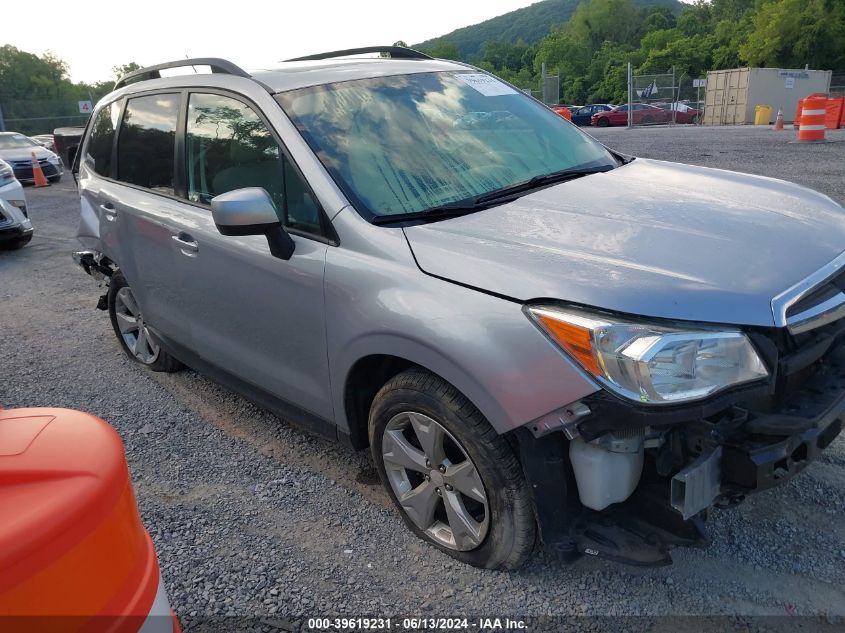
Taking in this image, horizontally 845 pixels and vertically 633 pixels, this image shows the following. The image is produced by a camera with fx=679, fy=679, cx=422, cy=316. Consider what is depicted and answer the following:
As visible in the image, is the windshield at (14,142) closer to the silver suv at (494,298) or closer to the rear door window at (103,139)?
the rear door window at (103,139)

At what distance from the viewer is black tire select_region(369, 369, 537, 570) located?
87.2 inches

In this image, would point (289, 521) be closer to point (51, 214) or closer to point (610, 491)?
point (610, 491)

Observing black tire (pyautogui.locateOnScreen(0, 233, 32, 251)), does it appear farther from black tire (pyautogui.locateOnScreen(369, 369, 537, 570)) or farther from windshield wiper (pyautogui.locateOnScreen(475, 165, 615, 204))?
black tire (pyautogui.locateOnScreen(369, 369, 537, 570))

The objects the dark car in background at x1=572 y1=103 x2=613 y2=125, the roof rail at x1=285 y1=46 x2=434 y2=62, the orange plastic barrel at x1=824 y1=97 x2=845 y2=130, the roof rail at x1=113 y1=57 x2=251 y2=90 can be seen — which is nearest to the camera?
the roof rail at x1=113 y1=57 x2=251 y2=90

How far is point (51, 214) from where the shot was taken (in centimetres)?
1246

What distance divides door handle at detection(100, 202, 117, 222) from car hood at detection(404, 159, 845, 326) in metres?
2.43

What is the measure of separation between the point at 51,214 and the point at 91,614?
43.2ft

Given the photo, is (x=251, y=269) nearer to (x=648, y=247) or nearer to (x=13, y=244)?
(x=648, y=247)

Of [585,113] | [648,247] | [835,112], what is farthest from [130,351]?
[585,113]

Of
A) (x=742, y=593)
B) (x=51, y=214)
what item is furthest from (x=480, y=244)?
(x=51, y=214)

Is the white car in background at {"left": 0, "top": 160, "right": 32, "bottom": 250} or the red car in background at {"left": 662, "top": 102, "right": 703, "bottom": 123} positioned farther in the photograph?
the red car in background at {"left": 662, "top": 102, "right": 703, "bottom": 123}

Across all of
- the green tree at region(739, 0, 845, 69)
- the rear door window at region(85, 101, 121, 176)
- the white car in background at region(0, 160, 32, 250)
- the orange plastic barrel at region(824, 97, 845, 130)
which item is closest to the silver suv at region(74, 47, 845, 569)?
the rear door window at region(85, 101, 121, 176)

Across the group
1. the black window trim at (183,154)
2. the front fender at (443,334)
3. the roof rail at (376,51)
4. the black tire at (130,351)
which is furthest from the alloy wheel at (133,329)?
the front fender at (443,334)

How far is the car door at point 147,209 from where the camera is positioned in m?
3.59
